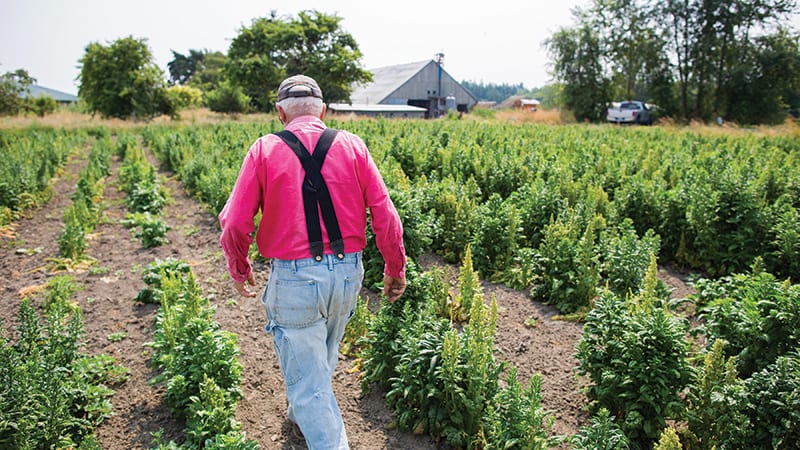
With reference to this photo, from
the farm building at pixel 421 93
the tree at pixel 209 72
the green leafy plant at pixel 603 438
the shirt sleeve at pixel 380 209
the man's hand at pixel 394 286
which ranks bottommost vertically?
the green leafy plant at pixel 603 438

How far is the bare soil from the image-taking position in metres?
3.60

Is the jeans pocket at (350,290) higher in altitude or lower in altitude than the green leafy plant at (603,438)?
higher

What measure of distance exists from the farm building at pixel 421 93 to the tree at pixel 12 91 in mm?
26968

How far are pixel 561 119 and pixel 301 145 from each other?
3812cm

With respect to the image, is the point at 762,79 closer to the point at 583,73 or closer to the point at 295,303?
the point at 583,73

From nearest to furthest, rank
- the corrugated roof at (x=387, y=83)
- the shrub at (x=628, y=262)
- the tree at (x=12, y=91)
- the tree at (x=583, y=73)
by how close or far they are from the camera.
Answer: the shrub at (x=628, y=262)
the tree at (x=12, y=91)
the tree at (x=583, y=73)
the corrugated roof at (x=387, y=83)

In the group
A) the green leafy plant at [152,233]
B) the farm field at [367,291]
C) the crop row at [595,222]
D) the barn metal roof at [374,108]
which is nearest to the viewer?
the farm field at [367,291]

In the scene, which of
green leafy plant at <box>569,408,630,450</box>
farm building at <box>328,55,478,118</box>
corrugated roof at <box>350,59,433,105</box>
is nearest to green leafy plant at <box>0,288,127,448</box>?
green leafy plant at <box>569,408,630,450</box>

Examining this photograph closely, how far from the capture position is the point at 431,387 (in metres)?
3.36

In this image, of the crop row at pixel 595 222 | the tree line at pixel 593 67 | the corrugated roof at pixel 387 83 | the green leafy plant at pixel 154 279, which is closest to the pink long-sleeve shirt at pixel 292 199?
the green leafy plant at pixel 154 279

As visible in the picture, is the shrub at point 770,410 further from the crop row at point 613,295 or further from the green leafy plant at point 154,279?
the green leafy plant at point 154,279

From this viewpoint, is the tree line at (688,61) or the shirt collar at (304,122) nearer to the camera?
the shirt collar at (304,122)

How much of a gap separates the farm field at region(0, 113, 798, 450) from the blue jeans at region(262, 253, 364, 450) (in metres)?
0.89

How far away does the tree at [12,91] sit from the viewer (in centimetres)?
3198
